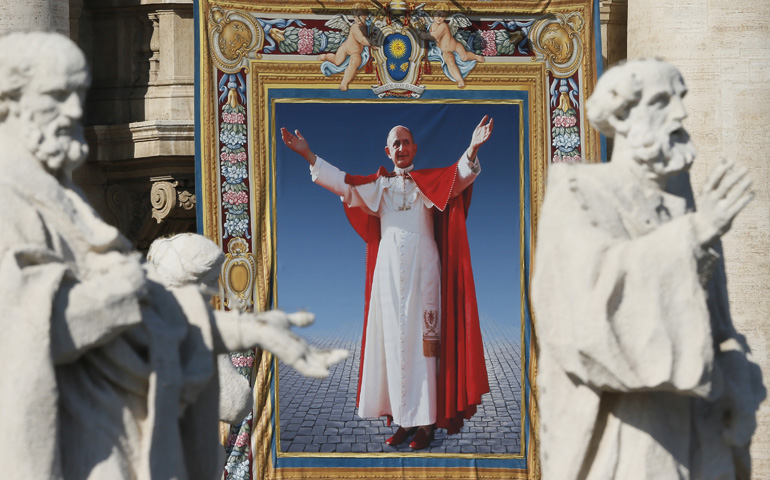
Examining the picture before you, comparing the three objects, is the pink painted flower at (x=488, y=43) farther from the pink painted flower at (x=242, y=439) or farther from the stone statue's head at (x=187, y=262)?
the stone statue's head at (x=187, y=262)

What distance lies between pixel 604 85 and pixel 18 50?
1.75 meters

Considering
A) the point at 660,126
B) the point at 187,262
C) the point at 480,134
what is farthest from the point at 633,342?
the point at 480,134

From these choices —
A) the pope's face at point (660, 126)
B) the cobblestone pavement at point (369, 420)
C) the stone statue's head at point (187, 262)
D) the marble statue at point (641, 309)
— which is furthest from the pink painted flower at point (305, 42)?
the pope's face at point (660, 126)

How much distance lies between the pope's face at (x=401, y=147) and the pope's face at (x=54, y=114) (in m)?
6.69

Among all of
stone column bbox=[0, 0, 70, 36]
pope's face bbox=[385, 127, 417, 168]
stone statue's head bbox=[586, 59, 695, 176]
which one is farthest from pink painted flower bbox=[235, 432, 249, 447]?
stone statue's head bbox=[586, 59, 695, 176]

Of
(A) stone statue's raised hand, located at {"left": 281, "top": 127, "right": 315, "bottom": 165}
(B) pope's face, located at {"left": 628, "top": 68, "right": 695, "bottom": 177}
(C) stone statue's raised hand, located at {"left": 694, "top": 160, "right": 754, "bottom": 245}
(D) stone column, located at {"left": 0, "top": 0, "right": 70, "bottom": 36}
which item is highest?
(D) stone column, located at {"left": 0, "top": 0, "right": 70, "bottom": 36}

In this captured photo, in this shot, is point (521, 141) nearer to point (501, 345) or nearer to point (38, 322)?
point (501, 345)

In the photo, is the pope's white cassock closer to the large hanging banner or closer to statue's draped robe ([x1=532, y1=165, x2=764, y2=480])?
the large hanging banner

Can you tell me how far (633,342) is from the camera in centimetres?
546

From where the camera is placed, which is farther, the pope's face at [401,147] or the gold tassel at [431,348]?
the pope's face at [401,147]

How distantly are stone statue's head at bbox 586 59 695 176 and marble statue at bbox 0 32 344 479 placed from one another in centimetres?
120

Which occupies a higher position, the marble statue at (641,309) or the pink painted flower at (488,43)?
the pink painted flower at (488,43)

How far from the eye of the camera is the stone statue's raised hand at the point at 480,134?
11.8 metres

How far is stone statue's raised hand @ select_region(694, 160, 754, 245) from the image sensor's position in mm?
5438
